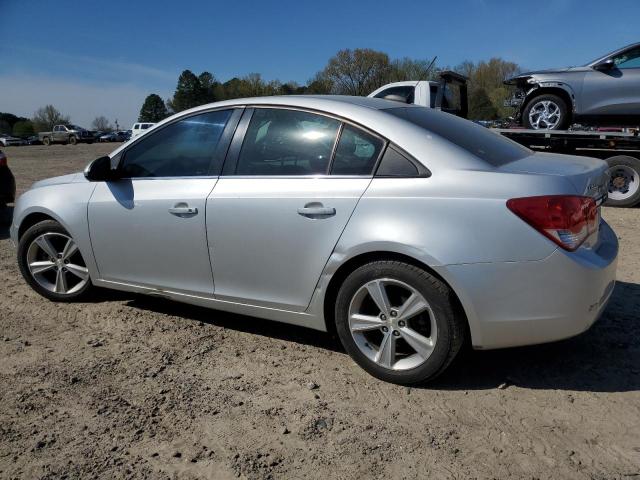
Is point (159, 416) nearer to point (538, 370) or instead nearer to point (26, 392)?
point (26, 392)

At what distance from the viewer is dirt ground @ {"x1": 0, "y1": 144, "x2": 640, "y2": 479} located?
2316 mm

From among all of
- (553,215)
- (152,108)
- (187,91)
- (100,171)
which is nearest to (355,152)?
(553,215)

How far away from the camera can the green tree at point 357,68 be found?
62906 mm

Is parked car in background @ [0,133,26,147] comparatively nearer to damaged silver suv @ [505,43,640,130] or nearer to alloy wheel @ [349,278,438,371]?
damaged silver suv @ [505,43,640,130]

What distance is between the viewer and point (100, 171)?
379 cm

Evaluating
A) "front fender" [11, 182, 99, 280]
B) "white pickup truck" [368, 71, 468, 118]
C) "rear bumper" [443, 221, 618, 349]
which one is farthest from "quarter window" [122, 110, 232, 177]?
"white pickup truck" [368, 71, 468, 118]

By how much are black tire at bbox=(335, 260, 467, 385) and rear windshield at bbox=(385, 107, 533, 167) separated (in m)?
0.74

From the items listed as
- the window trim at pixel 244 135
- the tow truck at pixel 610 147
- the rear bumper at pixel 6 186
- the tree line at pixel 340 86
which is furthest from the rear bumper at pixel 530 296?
the tree line at pixel 340 86

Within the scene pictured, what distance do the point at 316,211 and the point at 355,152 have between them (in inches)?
15.8

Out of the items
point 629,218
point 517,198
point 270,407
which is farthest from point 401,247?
Answer: point 629,218

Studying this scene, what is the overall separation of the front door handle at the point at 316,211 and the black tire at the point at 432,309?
0.35 m

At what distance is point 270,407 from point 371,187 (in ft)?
4.14

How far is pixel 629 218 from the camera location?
7.70 m

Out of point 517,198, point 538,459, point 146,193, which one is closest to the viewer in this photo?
point 538,459
